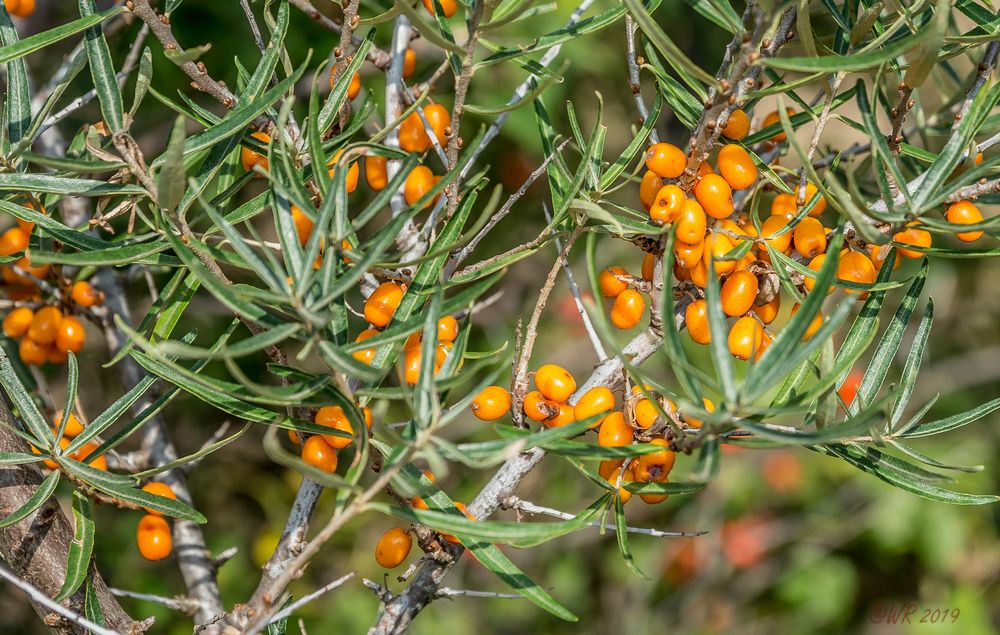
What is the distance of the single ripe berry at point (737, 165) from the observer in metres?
0.97

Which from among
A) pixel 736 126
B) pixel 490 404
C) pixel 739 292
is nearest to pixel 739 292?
pixel 739 292

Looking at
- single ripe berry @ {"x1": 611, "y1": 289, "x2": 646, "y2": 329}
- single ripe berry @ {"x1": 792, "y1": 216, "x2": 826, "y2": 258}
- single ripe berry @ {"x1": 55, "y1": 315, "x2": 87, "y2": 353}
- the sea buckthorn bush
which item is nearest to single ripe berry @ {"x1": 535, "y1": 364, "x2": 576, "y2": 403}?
the sea buckthorn bush

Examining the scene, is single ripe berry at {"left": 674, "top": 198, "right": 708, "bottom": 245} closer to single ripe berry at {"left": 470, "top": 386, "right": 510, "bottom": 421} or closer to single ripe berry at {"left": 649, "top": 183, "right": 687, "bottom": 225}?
single ripe berry at {"left": 649, "top": 183, "right": 687, "bottom": 225}

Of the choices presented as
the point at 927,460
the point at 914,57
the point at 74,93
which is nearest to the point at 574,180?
the point at 914,57

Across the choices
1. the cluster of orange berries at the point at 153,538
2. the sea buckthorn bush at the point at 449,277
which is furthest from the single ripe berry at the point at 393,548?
the cluster of orange berries at the point at 153,538

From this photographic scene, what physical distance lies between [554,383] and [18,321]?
3.22 feet

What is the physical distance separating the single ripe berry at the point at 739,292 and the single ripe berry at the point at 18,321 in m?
1.18

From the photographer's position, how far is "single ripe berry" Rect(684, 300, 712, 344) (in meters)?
0.99

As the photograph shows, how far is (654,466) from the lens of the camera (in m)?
0.97

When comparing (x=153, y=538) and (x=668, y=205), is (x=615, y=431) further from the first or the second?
(x=153, y=538)

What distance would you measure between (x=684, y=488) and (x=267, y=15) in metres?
0.75

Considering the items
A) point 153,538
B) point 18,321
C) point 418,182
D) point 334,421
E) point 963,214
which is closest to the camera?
point 334,421

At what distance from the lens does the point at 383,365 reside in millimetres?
866

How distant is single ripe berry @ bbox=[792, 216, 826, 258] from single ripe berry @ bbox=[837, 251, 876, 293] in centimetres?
4
